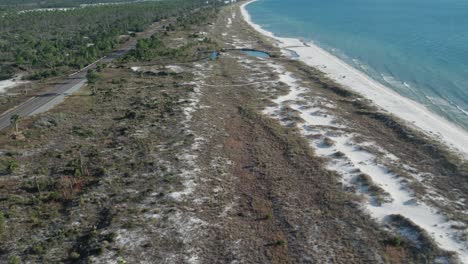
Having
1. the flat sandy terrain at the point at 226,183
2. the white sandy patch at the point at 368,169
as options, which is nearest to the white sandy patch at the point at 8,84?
the flat sandy terrain at the point at 226,183

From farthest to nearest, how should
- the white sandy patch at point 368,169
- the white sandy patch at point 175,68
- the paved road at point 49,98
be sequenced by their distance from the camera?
the white sandy patch at point 175,68 < the paved road at point 49,98 < the white sandy patch at point 368,169

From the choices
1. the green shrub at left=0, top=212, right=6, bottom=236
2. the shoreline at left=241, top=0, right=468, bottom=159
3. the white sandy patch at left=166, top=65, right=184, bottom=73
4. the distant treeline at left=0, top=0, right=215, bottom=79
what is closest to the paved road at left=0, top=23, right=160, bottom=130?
the distant treeline at left=0, top=0, right=215, bottom=79

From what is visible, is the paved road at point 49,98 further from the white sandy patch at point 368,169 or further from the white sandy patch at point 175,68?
the white sandy patch at point 368,169

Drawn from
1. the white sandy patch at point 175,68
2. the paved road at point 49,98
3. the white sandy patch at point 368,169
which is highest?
the white sandy patch at point 175,68

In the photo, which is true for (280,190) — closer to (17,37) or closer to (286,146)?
(286,146)

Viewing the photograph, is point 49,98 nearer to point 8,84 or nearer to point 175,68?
point 8,84

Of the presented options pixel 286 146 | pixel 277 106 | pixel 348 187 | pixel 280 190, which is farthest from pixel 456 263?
pixel 277 106
